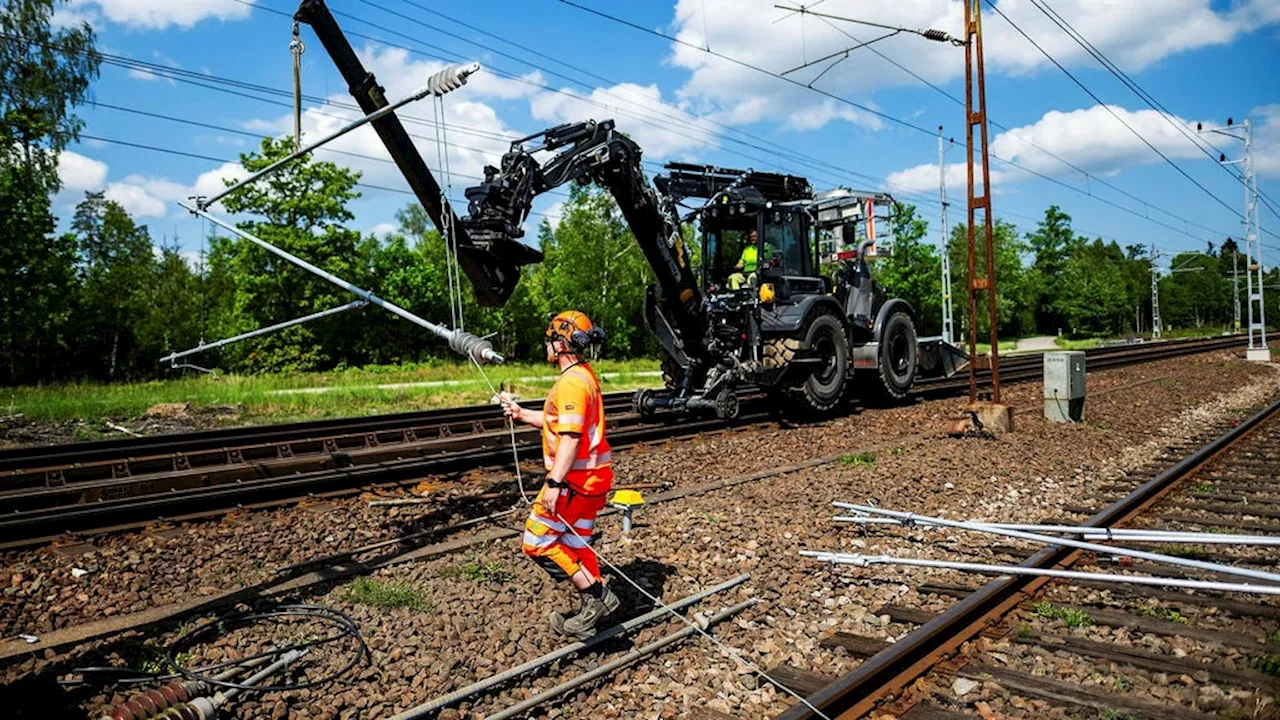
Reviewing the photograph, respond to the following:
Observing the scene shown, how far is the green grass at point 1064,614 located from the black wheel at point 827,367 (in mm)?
8619

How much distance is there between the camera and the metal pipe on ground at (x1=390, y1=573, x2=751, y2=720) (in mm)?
3930

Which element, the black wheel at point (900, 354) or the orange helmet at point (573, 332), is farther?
the black wheel at point (900, 354)

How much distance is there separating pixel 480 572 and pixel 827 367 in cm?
Answer: 963

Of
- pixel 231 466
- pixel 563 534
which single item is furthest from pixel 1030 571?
pixel 231 466

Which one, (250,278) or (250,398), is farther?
(250,278)

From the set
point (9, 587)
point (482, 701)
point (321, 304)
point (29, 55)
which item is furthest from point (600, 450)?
point (321, 304)

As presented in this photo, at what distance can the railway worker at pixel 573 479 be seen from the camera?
4.52 metres

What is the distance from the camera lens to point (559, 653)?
4527mm

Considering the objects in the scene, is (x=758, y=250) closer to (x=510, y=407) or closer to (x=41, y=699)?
(x=510, y=407)

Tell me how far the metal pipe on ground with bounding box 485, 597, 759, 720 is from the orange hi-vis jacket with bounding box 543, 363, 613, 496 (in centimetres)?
92

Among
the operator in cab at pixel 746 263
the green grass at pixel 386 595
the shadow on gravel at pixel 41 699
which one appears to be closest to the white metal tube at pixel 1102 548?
the green grass at pixel 386 595

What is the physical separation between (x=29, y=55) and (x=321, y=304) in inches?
600

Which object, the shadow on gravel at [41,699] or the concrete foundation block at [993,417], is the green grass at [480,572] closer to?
the shadow on gravel at [41,699]

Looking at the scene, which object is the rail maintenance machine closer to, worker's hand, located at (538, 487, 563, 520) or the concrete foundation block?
the concrete foundation block
